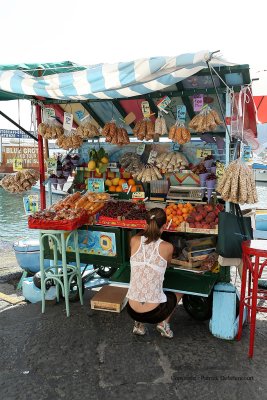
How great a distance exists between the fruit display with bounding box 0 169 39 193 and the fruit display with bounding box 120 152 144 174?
1460mm

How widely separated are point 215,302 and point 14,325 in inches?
101

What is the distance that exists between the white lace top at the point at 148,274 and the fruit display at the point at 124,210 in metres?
0.97

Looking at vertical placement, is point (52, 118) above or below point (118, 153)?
above

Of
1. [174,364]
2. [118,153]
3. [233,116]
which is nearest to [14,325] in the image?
[174,364]

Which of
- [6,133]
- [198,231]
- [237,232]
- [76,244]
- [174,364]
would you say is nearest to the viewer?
[174,364]

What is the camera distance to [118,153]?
5754 millimetres

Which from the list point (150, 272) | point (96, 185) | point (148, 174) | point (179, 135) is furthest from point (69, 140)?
point (150, 272)

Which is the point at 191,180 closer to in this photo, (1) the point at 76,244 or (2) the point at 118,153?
(2) the point at 118,153

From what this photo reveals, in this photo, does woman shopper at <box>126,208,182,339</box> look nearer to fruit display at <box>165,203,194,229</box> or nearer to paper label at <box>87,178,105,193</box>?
fruit display at <box>165,203,194,229</box>

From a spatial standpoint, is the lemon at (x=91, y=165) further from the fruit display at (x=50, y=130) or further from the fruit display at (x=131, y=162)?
the fruit display at (x=50, y=130)

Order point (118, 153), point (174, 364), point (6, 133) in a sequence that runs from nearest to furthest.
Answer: point (174, 364), point (118, 153), point (6, 133)

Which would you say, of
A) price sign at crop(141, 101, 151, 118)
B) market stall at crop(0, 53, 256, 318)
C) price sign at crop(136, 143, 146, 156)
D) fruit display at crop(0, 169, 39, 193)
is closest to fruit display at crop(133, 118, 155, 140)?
market stall at crop(0, 53, 256, 318)

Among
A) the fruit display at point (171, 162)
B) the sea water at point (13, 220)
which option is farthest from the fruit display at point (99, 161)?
the sea water at point (13, 220)

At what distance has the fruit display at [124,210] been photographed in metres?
4.65
